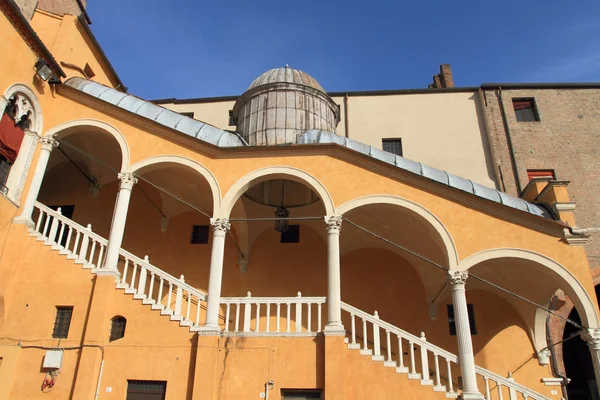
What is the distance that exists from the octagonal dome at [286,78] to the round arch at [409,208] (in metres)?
5.25

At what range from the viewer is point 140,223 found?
14.8 m

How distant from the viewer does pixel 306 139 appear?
1238 centimetres

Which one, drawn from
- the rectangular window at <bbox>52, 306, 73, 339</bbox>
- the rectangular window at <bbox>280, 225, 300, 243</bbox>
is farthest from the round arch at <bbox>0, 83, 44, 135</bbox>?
the rectangular window at <bbox>280, 225, 300, 243</bbox>

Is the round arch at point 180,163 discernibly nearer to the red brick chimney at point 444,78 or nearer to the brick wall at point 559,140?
the brick wall at point 559,140

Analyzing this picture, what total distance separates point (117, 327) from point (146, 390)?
1.48m

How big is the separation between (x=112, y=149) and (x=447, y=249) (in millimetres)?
8991

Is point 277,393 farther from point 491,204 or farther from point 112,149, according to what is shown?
point 112,149

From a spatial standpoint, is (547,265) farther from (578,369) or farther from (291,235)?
(578,369)

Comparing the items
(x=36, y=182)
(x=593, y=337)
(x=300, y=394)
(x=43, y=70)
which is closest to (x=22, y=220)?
(x=36, y=182)

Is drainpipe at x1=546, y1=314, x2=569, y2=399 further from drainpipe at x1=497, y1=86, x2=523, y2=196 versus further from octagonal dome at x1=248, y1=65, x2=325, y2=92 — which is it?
octagonal dome at x1=248, y1=65, x2=325, y2=92

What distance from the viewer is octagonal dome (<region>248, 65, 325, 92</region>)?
15031mm

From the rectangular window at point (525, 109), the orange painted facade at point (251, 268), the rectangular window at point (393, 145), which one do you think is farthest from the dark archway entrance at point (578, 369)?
the rectangular window at point (393, 145)

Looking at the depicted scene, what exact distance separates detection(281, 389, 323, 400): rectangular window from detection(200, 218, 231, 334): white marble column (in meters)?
1.74

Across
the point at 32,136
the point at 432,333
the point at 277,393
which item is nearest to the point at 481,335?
the point at 432,333
